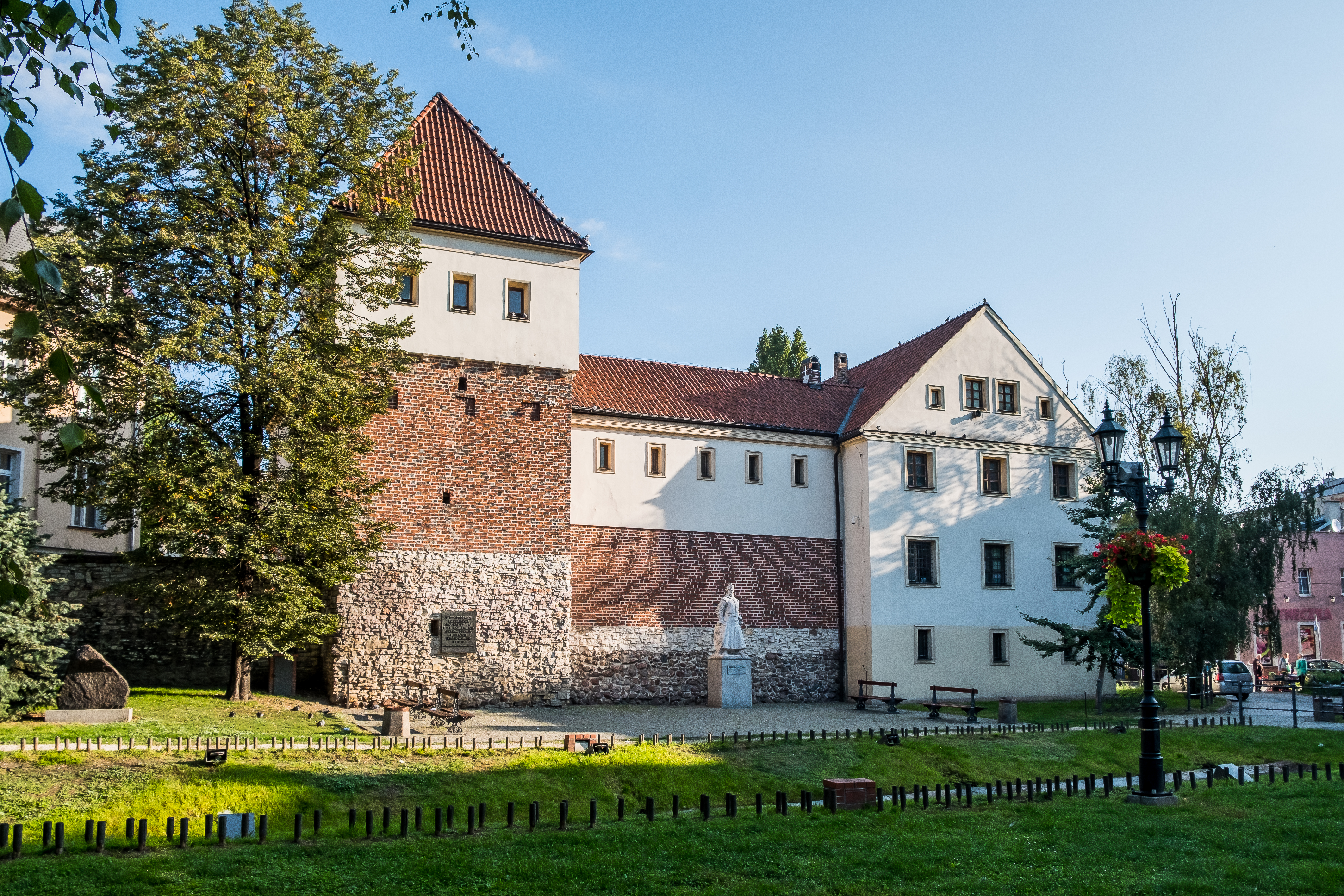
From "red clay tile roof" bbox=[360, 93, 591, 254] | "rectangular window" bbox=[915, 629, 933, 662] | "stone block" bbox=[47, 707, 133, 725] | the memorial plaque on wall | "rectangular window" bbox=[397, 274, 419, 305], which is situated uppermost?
"red clay tile roof" bbox=[360, 93, 591, 254]

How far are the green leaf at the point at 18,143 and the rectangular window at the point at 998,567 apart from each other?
28.0m

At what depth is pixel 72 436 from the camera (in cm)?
301

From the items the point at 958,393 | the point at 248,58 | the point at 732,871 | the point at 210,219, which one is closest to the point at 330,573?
the point at 210,219

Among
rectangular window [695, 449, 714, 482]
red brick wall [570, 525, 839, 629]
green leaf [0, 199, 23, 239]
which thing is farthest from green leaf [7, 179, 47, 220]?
rectangular window [695, 449, 714, 482]

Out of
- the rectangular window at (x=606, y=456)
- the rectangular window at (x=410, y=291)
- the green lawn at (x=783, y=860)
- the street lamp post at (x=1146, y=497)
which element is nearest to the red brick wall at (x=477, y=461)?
the rectangular window at (x=410, y=291)

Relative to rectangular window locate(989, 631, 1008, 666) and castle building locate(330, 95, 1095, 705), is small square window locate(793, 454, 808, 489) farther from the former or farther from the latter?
rectangular window locate(989, 631, 1008, 666)

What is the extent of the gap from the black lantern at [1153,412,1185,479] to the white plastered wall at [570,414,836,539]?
14.4 meters

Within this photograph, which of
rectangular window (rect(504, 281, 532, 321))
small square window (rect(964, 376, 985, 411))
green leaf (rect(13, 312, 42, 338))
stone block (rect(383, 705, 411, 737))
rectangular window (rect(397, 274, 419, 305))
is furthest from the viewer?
small square window (rect(964, 376, 985, 411))

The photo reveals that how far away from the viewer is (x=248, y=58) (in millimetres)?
19484

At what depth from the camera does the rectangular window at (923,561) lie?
27906 mm

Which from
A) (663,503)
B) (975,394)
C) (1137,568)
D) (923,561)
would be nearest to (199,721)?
(663,503)

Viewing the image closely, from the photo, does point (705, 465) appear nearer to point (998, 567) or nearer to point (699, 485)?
point (699, 485)

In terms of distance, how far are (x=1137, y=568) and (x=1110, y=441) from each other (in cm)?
175

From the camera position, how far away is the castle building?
74.5 feet
